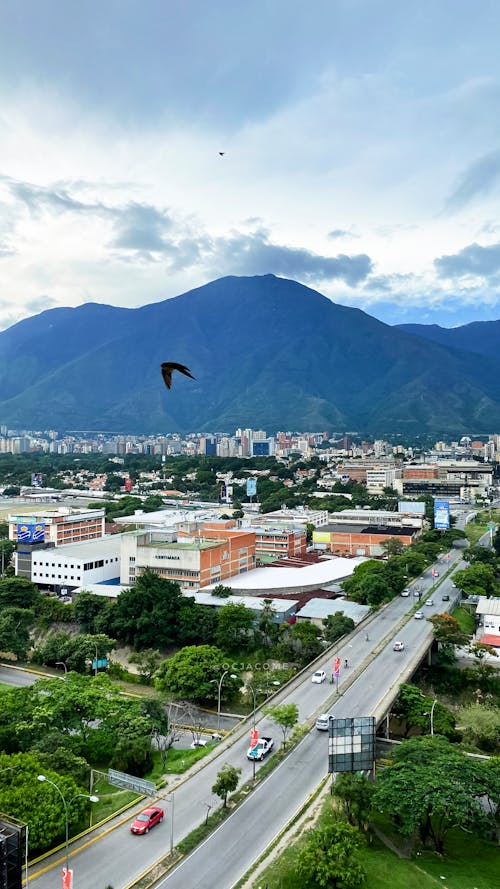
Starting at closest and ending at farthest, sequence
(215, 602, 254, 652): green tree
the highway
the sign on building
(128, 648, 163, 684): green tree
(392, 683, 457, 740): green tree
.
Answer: the highway
the sign on building
(392, 683, 457, 740): green tree
(128, 648, 163, 684): green tree
(215, 602, 254, 652): green tree

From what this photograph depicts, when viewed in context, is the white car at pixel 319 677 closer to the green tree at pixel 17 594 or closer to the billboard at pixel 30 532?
the green tree at pixel 17 594

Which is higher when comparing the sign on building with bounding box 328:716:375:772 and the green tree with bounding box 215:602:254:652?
the sign on building with bounding box 328:716:375:772

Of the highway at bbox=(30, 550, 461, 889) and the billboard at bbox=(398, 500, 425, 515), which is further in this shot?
the billboard at bbox=(398, 500, 425, 515)

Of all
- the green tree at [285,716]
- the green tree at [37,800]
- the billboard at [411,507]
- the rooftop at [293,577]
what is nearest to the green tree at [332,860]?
the green tree at [285,716]

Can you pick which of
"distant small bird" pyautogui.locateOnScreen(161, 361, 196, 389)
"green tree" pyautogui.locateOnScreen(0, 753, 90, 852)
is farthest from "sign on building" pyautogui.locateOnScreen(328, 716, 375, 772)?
"distant small bird" pyautogui.locateOnScreen(161, 361, 196, 389)

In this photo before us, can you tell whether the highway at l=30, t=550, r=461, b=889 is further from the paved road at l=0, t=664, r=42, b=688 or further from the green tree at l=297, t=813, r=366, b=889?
the paved road at l=0, t=664, r=42, b=688

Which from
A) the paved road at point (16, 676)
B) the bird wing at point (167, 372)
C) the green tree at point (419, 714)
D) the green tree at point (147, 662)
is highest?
the bird wing at point (167, 372)

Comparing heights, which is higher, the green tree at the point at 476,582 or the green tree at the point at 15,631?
the green tree at the point at 476,582

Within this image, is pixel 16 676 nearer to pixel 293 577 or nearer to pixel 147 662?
pixel 147 662

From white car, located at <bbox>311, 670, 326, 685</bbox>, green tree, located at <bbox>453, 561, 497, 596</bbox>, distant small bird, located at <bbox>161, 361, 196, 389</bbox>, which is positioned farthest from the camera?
green tree, located at <bbox>453, 561, 497, 596</bbox>
